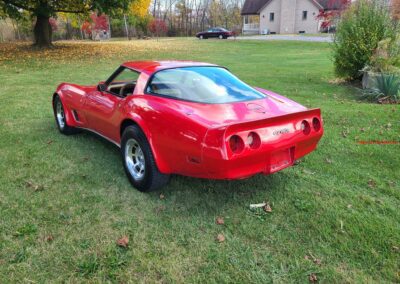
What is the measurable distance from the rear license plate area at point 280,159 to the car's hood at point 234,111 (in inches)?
14.0

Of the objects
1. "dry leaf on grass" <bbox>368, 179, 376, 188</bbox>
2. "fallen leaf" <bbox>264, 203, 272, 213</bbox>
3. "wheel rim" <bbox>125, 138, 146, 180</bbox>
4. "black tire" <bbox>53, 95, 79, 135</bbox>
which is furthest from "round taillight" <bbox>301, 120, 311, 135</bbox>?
"black tire" <bbox>53, 95, 79, 135</bbox>

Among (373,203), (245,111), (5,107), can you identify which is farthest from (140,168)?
(5,107)

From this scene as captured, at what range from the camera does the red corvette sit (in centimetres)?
286

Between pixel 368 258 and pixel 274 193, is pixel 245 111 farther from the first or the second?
pixel 368 258

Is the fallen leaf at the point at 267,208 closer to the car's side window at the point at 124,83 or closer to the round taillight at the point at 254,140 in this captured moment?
the round taillight at the point at 254,140

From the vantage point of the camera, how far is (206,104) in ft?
10.8

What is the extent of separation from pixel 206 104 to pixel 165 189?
1.06 metres

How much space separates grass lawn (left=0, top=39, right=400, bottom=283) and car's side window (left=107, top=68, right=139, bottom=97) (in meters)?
0.87

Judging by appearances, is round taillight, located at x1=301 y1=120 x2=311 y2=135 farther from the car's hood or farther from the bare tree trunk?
the bare tree trunk

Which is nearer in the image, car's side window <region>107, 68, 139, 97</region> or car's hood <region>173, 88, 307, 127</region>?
car's hood <region>173, 88, 307, 127</region>

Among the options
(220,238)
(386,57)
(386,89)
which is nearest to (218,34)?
(386,57)

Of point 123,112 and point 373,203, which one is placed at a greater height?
point 123,112

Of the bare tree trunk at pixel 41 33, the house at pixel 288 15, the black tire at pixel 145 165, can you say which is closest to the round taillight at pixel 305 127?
the black tire at pixel 145 165

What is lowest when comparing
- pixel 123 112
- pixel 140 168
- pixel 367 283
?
pixel 367 283
